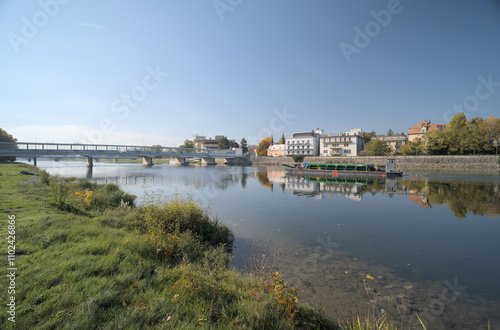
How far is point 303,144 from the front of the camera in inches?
3888

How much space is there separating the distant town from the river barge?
34.3 meters

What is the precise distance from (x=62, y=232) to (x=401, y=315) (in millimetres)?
10305

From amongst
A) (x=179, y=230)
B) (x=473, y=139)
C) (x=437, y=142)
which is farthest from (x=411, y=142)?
(x=179, y=230)

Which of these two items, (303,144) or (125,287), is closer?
(125,287)

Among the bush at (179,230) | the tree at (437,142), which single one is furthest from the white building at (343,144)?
the bush at (179,230)

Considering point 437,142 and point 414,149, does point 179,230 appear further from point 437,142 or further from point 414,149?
point 414,149

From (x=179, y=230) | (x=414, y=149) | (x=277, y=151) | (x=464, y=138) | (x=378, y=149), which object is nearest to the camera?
(x=179, y=230)

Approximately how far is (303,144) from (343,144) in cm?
1710

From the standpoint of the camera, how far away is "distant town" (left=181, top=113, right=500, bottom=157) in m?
60.5

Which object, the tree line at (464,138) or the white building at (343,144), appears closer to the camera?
the tree line at (464,138)

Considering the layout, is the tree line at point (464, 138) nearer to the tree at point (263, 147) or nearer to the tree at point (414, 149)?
Answer: the tree at point (414, 149)

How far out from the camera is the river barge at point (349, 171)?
1695 inches

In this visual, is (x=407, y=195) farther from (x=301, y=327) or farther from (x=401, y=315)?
(x=301, y=327)

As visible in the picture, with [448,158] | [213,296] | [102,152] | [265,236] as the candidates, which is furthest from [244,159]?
[213,296]
